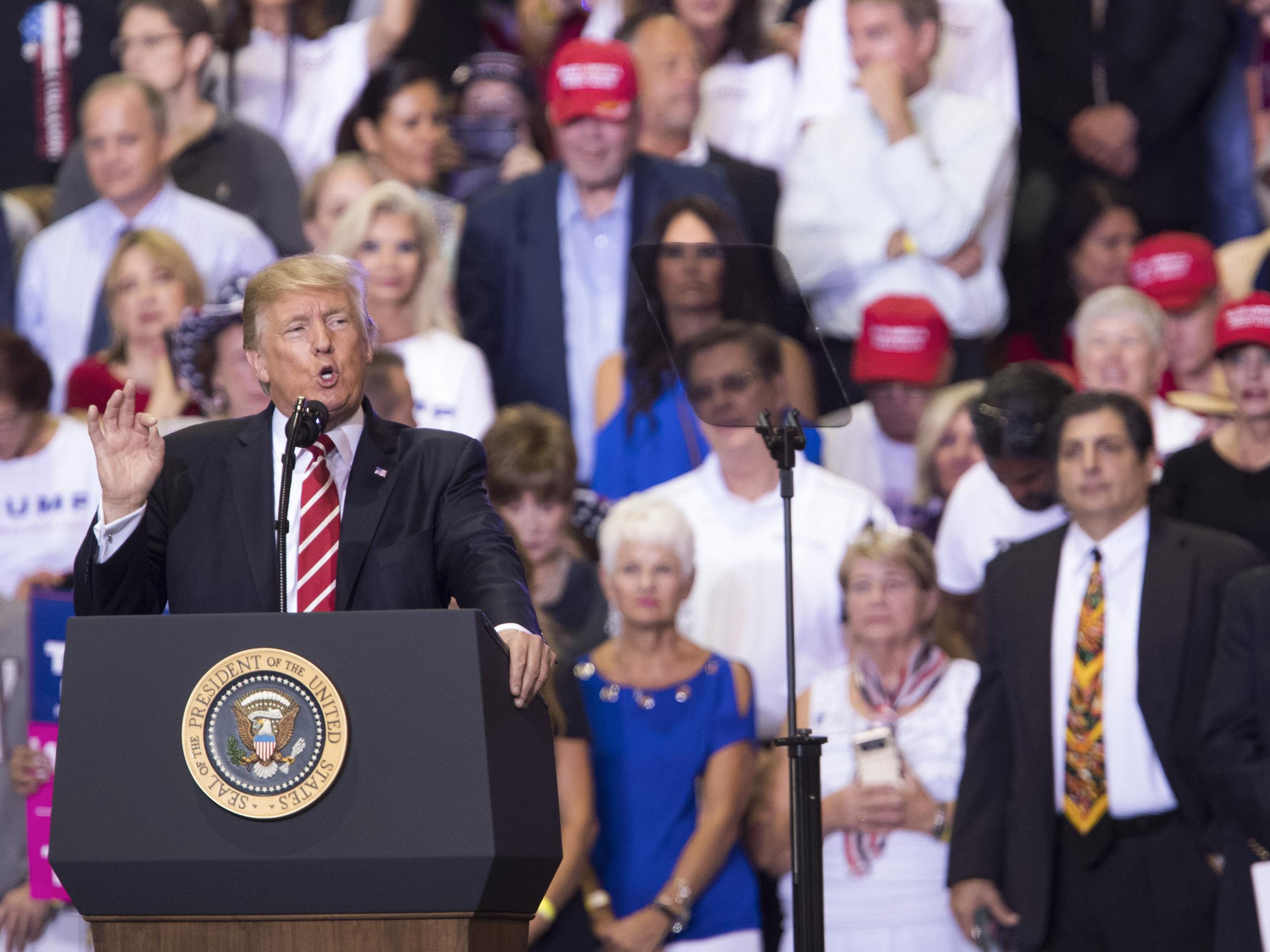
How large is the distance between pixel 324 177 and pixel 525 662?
3814mm

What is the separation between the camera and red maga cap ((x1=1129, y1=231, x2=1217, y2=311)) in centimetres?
550

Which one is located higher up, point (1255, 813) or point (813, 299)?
point (813, 299)

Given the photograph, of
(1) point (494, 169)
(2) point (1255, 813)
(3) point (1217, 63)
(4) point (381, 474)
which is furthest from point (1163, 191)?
(4) point (381, 474)

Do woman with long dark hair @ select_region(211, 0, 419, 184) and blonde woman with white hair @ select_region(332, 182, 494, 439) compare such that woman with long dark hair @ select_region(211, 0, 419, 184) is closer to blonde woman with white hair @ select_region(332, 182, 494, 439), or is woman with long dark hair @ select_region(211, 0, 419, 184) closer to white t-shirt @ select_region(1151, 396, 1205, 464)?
blonde woman with white hair @ select_region(332, 182, 494, 439)

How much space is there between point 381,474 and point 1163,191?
15.7 ft

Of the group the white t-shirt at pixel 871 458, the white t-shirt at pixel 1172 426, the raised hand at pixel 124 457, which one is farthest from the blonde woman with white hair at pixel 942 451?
the raised hand at pixel 124 457

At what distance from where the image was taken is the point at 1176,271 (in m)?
5.51

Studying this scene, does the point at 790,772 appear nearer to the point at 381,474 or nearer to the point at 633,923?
the point at 381,474

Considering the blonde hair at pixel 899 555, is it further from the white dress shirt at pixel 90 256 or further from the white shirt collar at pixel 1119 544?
the white dress shirt at pixel 90 256

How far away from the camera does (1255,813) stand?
364cm

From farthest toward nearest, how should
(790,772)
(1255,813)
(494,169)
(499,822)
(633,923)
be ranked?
1. (494,169)
2. (633,923)
3. (1255,813)
4. (790,772)
5. (499,822)

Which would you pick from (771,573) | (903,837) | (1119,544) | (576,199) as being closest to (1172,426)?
(1119,544)

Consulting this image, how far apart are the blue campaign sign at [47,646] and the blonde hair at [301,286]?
6.68 ft

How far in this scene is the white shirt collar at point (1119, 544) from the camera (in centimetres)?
418
